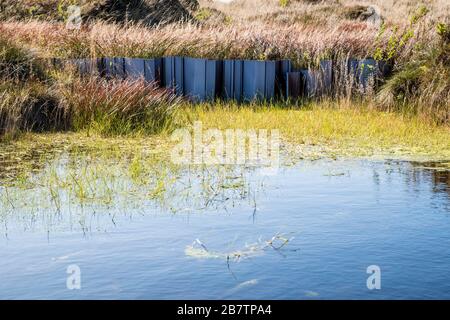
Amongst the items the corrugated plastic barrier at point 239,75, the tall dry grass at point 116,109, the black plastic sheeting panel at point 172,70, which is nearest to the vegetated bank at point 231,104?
the tall dry grass at point 116,109

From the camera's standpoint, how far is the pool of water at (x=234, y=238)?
3.57 metres

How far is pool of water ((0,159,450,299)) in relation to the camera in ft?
11.7

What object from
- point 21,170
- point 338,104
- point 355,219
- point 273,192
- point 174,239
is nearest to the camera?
point 174,239

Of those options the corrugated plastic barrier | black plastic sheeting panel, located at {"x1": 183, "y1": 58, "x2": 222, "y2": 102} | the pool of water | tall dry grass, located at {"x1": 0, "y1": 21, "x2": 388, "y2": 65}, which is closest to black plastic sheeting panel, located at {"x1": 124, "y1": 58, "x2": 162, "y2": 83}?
the corrugated plastic barrier

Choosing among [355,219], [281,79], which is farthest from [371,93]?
[355,219]

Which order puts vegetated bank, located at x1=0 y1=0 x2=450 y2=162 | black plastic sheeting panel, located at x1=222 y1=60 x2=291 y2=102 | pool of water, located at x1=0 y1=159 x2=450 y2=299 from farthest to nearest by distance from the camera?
black plastic sheeting panel, located at x1=222 y1=60 x2=291 y2=102
vegetated bank, located at x1=0 y1=0 x2=450 y2=162
pool of water, located at x1=0 y1=159 x2=450 y2=299

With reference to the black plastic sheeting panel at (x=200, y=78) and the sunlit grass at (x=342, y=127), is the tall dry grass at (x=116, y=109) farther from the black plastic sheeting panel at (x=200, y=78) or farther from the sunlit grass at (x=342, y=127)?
the black plastic sheeting panel at (x=200, y=78)

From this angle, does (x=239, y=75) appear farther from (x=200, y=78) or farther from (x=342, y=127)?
(x=342, y=127)

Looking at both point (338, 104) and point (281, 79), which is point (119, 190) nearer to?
point (338, 104)

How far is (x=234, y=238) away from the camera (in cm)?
437

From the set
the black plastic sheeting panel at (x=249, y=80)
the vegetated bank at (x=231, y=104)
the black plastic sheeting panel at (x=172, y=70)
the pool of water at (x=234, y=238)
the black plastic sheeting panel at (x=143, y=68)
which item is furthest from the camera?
the black plastic sheeting panel at (x=249, y=80)

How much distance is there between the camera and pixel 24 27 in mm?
13125

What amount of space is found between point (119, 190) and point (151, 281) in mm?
2081

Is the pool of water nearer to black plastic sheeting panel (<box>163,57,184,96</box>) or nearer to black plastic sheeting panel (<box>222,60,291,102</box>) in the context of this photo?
black plastic sheeting panel (<box>163,57,184,96</box>)
